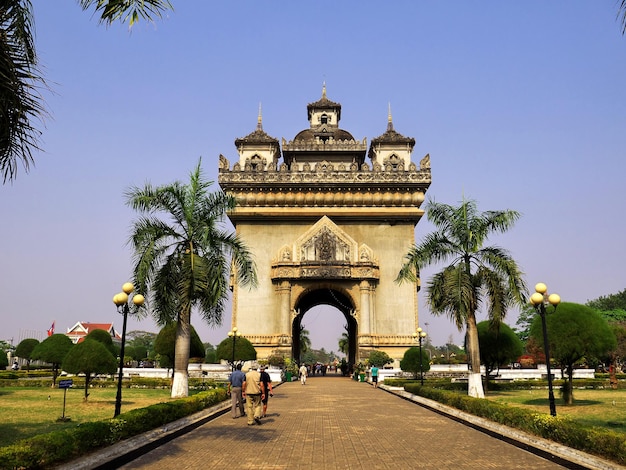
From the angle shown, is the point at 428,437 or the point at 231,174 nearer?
the point at 428,437

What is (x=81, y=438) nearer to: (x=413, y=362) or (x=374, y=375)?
(x=374, y=375)

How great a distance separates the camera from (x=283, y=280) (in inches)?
1551

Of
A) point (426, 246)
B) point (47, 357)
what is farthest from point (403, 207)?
point (47, 357)

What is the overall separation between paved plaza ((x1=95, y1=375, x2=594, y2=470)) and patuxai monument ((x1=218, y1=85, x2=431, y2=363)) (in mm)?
23651

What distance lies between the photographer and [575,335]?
58.5 ft

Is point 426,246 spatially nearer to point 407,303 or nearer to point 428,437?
point 428,437

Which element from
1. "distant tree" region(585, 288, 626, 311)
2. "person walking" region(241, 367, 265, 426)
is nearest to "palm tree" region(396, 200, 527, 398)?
"person walking" region(241, 367, 265, 426)

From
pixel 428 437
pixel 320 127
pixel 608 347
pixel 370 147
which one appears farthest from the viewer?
pixel 320 127

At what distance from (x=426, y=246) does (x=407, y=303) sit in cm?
2002

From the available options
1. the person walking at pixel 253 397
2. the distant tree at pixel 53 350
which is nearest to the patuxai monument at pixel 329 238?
the distant tree at pixel 53 350

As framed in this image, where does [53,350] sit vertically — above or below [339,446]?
above

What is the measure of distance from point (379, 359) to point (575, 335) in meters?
18.9

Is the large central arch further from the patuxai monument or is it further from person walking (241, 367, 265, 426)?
person walking (241, 367, 265, 426)

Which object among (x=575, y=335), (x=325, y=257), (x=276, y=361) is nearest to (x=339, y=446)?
(x=575, y=335)
